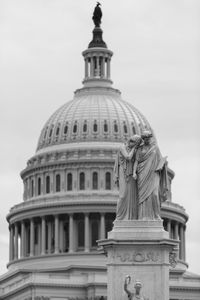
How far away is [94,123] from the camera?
185125 millimetres

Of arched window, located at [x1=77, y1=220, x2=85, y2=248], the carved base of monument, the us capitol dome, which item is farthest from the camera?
arched window, located at [x1=77, y1=220, x2=85, y2=248]

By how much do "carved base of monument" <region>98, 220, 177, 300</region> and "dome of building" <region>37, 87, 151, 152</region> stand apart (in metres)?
146

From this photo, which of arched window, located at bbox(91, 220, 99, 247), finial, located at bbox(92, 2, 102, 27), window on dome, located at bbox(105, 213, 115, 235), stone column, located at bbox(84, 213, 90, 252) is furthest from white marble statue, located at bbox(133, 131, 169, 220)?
finial, located at bbox(92, 2, 102, 27)

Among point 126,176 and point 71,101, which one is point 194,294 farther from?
point 126,176

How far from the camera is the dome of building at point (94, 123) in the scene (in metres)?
184

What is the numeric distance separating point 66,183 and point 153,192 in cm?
14855

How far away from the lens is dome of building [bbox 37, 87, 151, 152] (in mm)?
183500

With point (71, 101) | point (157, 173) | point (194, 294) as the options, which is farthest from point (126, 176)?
point (71, 101)

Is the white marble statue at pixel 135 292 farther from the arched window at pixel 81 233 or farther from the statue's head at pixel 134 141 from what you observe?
the arched window at pixel 81 233

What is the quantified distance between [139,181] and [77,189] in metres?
147

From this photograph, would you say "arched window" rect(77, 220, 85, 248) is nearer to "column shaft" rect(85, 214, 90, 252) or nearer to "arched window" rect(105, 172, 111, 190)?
"column shaft" rect(85, 214, 90, 252)

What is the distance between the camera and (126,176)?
117 ft

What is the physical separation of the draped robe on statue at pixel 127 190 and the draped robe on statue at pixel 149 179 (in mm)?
150

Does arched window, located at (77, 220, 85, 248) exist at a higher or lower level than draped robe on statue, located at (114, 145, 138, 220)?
higher
